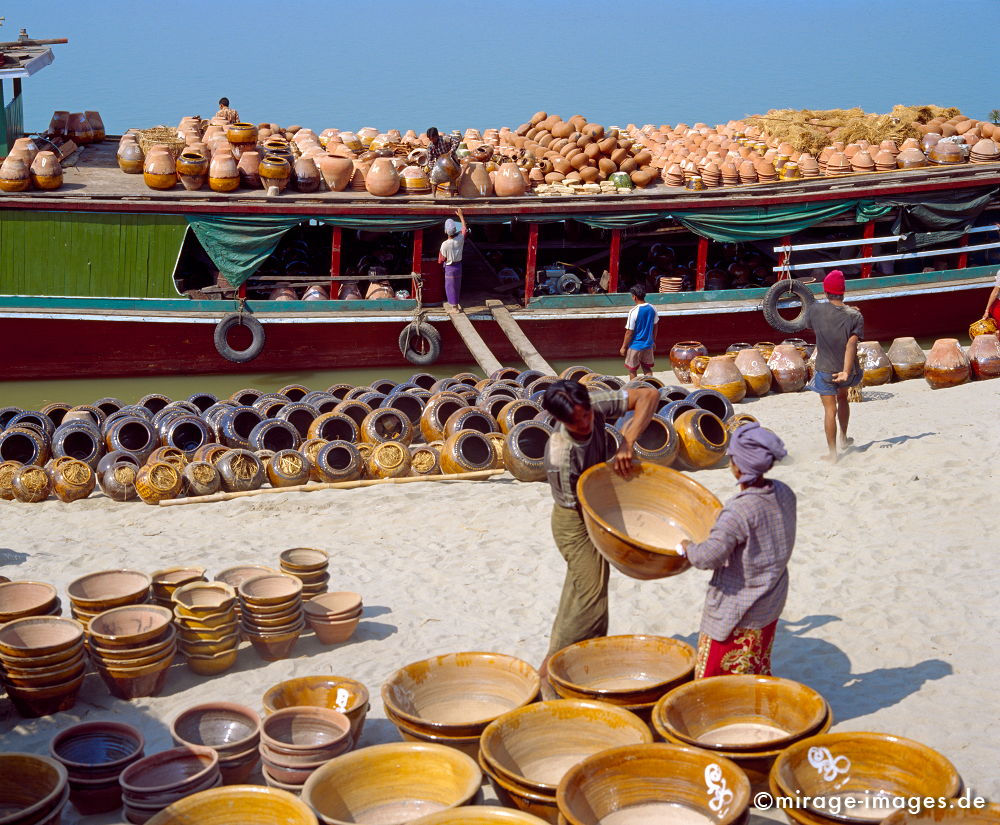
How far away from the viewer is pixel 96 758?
4.79 m

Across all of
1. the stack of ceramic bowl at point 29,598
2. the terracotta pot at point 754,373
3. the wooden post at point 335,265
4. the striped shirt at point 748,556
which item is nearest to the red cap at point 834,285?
the terracotta pot at point 754,373

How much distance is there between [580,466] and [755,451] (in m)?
0.90

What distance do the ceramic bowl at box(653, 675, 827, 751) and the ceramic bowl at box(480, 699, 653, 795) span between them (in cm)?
19

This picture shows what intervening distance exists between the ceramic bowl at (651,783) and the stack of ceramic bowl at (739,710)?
0.75ft

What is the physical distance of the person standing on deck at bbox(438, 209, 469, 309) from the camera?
46.7ft

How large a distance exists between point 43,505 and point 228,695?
173 inches

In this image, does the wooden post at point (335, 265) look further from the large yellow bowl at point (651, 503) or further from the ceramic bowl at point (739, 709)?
the ceramic bowl at point (739, 709)

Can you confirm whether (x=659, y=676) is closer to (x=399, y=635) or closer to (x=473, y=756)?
(x=473, y=756)

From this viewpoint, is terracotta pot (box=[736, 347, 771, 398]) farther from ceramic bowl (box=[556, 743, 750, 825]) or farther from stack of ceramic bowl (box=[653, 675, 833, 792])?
ceramic bowl (box=[556, 743, 750, 825])

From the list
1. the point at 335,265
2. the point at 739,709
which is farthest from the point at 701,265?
the point at 739,709

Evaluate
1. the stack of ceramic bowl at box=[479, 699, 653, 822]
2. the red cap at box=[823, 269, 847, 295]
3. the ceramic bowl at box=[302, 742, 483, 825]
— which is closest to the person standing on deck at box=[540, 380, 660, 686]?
the stack of ceramic bowl at box=[479, 699, 653, 822]

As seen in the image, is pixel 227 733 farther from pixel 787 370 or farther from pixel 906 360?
pixel 906 360

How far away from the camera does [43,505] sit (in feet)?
30.6

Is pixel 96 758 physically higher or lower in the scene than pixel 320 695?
lower
